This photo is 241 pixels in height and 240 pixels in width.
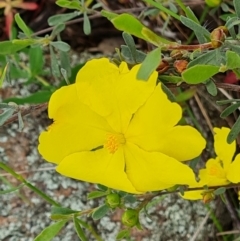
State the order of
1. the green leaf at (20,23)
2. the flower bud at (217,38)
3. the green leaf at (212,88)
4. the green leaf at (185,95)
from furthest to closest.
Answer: the green leaf at (185,95)
the green leaf at (20,23)
the green leaf at (212,88)
the flower bud at (217,38)

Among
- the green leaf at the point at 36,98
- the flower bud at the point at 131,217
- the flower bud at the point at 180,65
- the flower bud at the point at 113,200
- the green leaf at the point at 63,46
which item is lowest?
the green leaf at the point at 36,98

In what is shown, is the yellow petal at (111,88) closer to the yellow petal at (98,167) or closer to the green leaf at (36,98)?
the yellow petal at (98,167)

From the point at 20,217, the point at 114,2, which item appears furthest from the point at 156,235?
the point at 114,2

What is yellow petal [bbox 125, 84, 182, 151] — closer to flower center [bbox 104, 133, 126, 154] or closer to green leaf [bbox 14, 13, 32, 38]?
flower center [bbox 104, 133, 126, 154]

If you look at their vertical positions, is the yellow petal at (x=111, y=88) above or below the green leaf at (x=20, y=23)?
above

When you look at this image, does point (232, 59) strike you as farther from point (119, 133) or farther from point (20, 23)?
point (20, 23)

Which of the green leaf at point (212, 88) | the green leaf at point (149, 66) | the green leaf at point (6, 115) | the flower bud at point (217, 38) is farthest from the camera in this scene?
the green leaf at point (6, 115)

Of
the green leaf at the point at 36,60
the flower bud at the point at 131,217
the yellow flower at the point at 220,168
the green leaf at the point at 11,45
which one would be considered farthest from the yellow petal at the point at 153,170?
the green leaf at the point at 36,60
